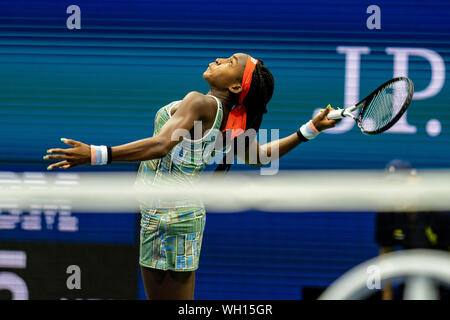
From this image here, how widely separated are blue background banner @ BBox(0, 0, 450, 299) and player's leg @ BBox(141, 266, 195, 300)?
1.51m

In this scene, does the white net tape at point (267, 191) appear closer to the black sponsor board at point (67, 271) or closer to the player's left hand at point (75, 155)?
Result: the black sponsor board at point (67, 271)

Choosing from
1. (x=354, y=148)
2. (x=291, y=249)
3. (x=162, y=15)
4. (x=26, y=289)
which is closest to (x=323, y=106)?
(x=354, y=148)

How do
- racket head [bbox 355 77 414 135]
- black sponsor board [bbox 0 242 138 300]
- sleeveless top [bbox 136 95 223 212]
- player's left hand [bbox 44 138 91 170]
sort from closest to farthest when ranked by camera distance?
player's left hand [bbox 44 138 91 170], sleeveless top [bbox 136 95 223 212], racket head [bbox 355 77 414 135], black sponsor board [bbox 0 242 138 300]

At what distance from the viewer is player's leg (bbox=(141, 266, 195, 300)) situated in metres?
3.40

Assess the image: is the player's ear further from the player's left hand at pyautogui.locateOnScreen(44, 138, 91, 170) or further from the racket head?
the player's left hand at pyautogui.locateOnScreen(44, 138, 91, 170)

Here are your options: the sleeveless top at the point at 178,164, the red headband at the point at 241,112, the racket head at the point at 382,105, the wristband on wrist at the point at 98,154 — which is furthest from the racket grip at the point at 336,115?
the wristband on wrist at the point at 98,154

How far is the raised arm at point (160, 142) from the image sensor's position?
296 cm

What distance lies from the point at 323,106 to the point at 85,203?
2175 millimetres

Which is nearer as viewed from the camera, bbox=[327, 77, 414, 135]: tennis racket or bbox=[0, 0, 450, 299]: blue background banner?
bbox=[327, 77, 414, 135]: tennis racket

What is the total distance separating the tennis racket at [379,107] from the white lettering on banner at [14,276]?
296 centimetres

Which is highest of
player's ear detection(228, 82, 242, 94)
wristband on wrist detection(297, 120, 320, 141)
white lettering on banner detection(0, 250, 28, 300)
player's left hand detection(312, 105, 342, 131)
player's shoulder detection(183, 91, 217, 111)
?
player's ear detection(228, 82, 242, 94)

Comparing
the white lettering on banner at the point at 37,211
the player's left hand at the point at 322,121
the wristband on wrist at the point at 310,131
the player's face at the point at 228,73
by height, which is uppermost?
the player's face at the point at 228,73

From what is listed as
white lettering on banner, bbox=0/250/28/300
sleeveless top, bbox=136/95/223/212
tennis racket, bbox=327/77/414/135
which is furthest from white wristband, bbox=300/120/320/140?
white lettering on banner, bbox=0/250/28/300

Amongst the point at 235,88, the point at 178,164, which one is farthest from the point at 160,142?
the point at 235,88
